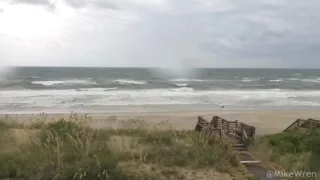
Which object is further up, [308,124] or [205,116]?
[308,124]

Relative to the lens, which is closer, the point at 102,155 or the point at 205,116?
the point at 102,155

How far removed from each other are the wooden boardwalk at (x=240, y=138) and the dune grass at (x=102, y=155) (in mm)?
553

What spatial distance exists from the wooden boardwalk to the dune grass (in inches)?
21.8

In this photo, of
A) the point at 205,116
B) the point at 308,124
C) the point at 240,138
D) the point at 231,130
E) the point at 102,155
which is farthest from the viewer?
the point at 205,116

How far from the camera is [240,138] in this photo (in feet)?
46.7

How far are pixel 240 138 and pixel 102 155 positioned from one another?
21.3 ft

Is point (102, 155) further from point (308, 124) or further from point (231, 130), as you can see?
point (308, 124)

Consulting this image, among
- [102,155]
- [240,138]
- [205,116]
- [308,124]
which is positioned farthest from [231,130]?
[205,116]

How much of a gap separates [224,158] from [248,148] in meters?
3.57

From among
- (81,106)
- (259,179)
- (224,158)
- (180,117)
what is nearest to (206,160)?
(224,158)

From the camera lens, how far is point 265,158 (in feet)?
40.2

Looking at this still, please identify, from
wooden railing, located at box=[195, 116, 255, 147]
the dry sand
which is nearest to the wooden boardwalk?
wooden railing, located at box=[195, 116, 255, 147]

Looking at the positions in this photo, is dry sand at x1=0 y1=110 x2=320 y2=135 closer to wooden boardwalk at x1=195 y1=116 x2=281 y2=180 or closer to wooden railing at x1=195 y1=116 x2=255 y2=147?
wooden railing at x1=195 y1=116 x2=255 y2=147

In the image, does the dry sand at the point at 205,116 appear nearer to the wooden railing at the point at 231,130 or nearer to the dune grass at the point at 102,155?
the wooden railing at the point at 231,130
